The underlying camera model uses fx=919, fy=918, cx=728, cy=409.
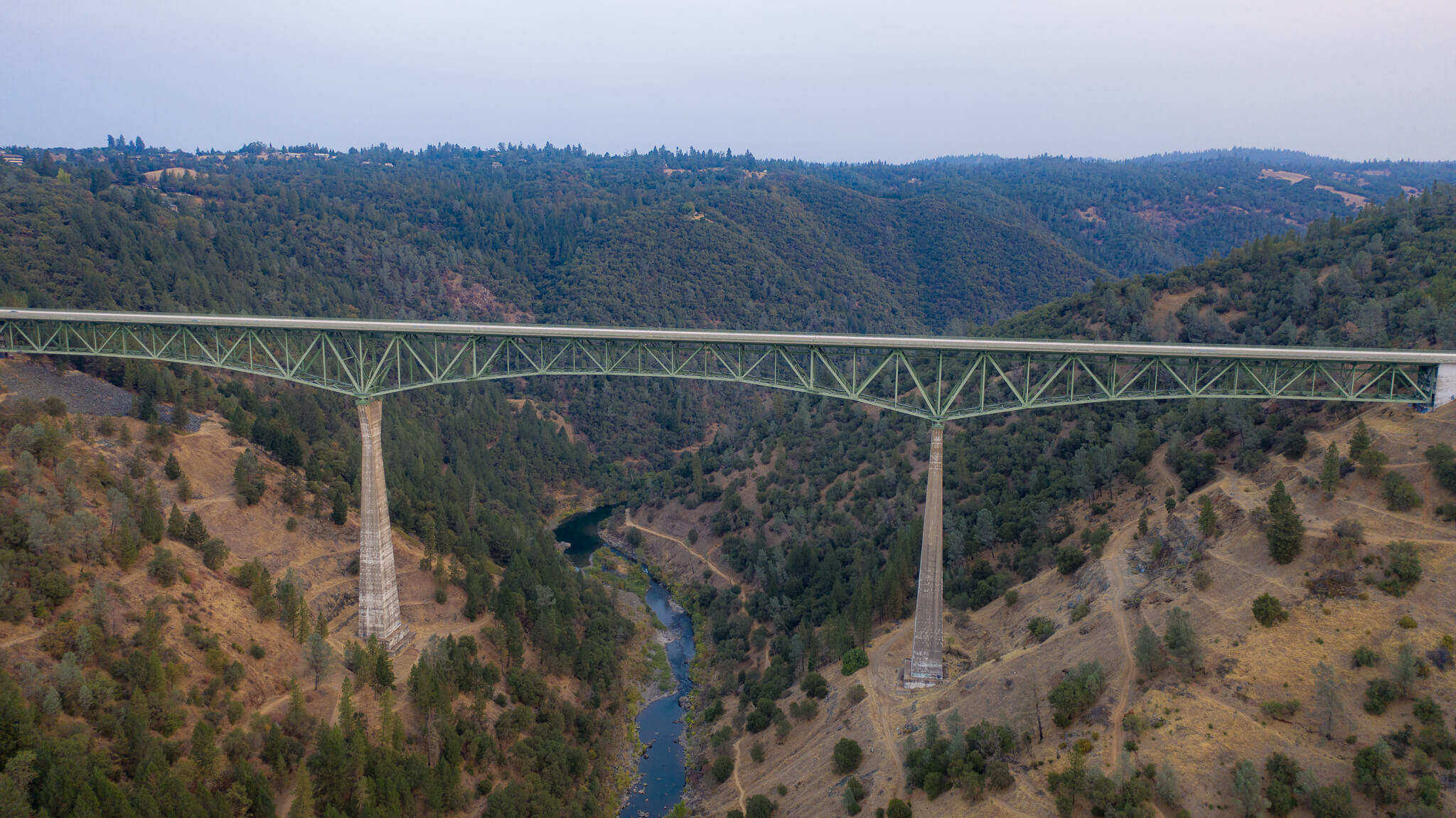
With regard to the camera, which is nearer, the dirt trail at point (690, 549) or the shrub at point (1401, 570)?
the shrub at point (1401, 570)

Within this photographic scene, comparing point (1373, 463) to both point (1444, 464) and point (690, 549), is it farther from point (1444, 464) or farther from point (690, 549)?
point (690, 549)

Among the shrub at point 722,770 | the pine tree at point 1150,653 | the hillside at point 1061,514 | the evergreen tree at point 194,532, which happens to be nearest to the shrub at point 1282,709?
the hillside at point 1061,514

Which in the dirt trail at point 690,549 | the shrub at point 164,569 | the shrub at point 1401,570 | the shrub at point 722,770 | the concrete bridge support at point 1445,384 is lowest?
the dirt trail at point 690,549

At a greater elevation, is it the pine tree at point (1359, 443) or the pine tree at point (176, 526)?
the pine tree at point (1359, 443)

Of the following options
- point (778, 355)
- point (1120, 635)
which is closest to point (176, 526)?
point (778, 355)

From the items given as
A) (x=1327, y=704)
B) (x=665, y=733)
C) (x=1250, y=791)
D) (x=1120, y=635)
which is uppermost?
(x=1327, y=704)

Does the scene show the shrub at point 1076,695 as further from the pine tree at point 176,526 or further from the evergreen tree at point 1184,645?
the pine tree at point 176,526
